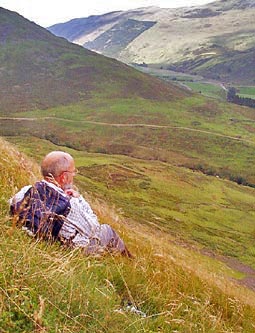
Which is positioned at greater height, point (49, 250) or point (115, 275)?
point (49, 250)

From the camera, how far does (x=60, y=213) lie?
6672mm

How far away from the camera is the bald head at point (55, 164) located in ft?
23.0

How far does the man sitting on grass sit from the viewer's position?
245 inches

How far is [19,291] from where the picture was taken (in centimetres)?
402

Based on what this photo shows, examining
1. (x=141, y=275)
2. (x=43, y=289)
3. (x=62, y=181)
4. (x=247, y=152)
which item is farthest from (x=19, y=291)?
(x=247, y=152)

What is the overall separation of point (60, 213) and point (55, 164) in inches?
30.9

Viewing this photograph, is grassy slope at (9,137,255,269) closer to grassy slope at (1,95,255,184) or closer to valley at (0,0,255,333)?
valley at (0,0,255,333)

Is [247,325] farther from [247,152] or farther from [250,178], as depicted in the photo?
[247,152]

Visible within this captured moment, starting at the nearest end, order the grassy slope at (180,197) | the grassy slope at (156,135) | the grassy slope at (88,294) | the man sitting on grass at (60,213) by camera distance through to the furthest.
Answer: the grassy slope at (88,294) < the man sitting on grass at (60,213) < the grassy slope at (180,197) < the grassy slope at (156,135)

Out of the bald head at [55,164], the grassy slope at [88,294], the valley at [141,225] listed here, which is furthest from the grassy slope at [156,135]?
the bald head at [55,164]

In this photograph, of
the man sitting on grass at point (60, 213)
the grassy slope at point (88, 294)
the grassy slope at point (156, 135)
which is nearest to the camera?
the grassy slope at point (88, 294)

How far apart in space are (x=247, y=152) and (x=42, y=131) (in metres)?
70.6

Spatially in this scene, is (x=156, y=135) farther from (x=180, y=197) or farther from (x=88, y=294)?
(x=88, y=294)

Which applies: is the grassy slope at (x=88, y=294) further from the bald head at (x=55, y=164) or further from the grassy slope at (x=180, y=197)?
the grassy slope at (x=180, y=197)
